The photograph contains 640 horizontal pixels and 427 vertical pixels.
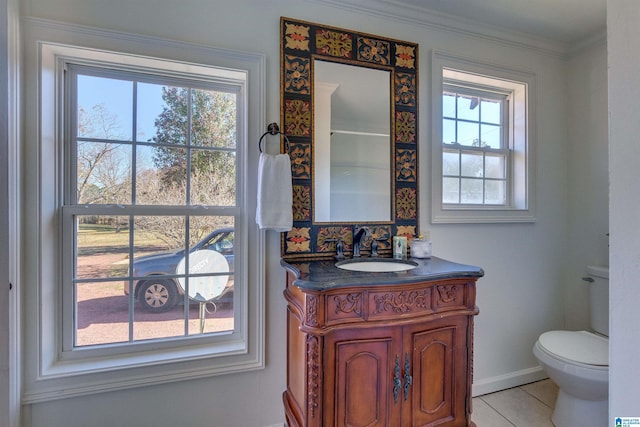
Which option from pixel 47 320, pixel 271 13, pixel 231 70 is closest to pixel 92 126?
pixel 231 70

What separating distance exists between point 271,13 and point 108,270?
150 centimetres

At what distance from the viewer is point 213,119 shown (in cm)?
159

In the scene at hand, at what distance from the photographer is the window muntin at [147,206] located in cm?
142

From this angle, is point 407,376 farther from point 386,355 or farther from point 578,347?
point 578,347

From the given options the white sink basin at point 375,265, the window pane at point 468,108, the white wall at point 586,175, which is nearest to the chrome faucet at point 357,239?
the white sink basin at point 375,265

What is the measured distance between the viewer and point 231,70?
4.88ft

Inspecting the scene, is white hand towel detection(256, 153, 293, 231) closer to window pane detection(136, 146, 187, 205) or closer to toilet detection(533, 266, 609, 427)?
window pane detection(136, 146, 187, 205)

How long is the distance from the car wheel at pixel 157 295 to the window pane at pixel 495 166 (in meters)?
2.09

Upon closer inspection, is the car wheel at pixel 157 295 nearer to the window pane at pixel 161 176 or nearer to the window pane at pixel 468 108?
the window pane at pixel 161 176

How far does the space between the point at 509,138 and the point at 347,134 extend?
4.21 feet

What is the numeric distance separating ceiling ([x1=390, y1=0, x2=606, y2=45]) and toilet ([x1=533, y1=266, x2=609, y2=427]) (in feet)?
6.16

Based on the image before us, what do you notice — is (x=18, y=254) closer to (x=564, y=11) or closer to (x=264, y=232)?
(x=264, y=232)

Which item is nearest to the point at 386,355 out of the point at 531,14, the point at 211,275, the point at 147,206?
the point at 211,275

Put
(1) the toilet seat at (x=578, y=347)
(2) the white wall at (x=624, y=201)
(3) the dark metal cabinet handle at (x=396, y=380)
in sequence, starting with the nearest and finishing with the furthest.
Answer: (2) the white wall at (x=624, y=201), (3) the dark metal cabinet handle at (x=396, y=380), (1) the toilet seat at (x=578, y=347)
